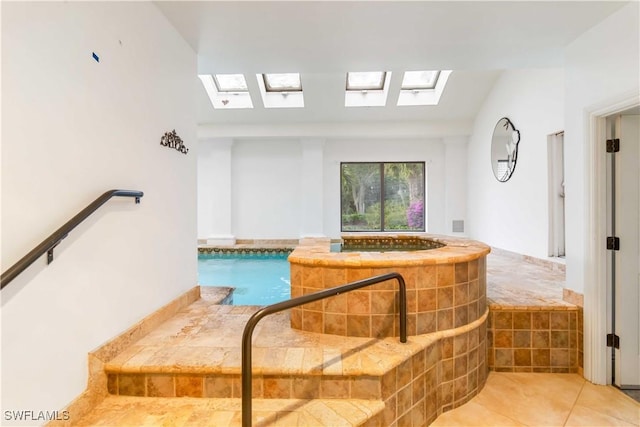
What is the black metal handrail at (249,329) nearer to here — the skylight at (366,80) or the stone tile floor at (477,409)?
the stone tile floor at (477,409)

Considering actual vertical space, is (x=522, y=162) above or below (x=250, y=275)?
above

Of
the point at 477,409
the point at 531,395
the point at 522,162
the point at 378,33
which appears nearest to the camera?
the point at 477,409

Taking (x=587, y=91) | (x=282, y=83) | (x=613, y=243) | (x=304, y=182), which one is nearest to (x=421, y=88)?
(x=282, y=83)

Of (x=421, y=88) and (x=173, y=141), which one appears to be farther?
(x=421, y=88)

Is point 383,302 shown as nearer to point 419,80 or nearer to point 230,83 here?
point 419,80

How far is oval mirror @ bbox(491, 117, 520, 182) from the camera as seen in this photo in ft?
15.2

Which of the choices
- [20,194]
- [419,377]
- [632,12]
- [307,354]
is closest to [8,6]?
[20,194]

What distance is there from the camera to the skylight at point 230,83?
18.9 feet

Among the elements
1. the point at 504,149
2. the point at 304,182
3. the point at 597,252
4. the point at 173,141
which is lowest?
the point at 597,252

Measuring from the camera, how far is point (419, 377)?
5.85ft

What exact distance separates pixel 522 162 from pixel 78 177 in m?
5.20

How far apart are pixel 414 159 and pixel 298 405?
640cm

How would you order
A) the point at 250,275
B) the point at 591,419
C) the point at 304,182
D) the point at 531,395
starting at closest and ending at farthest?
1. the point at 591,419
2. the point at 531,395
3. the point at 250,275
4. the point at 304,182

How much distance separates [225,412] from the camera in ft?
4.71
